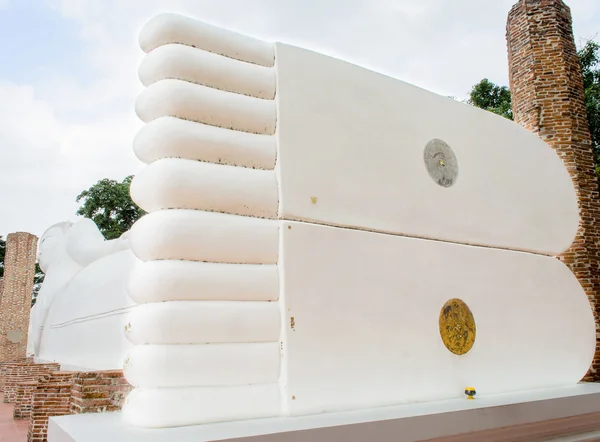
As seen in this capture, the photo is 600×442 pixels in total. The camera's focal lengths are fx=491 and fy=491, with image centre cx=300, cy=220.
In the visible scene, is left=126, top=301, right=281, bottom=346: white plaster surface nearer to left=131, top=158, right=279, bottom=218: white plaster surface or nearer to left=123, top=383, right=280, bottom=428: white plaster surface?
left=123, top=383, right=280, bottom=428: white plaster surface

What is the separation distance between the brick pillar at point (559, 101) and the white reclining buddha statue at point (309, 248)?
2578 millimetres

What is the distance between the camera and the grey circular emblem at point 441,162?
3119 millimetres

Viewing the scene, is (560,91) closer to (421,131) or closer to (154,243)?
(421,131)

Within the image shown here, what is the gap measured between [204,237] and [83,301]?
13.2ft

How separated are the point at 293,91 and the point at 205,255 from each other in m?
1.02

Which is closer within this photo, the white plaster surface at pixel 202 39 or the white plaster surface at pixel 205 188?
the white plaster surface at pixel 205 188

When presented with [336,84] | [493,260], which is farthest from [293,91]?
[493,260]

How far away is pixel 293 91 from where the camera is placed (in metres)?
2.58

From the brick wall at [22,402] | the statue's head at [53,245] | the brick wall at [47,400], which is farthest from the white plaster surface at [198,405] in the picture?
the statue's head at [53,245]

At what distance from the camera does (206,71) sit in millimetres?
2338

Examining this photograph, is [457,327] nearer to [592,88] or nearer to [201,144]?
[201,144]

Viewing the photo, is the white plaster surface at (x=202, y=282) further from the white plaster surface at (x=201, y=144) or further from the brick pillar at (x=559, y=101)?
the brick pillar at (x=559, y=101)

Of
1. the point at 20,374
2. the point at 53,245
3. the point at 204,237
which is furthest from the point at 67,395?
the point at 53,245

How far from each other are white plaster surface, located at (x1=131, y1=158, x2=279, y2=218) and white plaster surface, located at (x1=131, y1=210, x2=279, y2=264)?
0.05 m
